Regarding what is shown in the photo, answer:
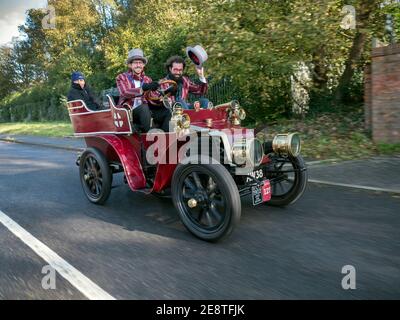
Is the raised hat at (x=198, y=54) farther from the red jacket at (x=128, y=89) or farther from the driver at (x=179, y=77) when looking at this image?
the red jacket at (x=128, y=89)

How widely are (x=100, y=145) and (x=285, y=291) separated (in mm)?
3283

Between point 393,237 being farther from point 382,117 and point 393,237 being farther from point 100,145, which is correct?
point 382,117

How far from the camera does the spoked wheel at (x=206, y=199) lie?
3.42 m

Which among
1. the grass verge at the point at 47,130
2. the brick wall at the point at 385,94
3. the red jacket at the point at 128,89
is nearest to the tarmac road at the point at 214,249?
the red jacket at the point at 128,89

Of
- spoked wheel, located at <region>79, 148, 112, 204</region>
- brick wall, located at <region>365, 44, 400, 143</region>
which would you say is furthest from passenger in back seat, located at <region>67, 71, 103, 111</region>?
brick wall, located at <region>365, 44, 400, 143</region>

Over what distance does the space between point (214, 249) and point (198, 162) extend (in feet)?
2.54

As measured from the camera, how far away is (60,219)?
15.2ft

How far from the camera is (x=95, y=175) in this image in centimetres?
516

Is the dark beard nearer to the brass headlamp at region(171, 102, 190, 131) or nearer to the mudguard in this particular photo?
the mudguard

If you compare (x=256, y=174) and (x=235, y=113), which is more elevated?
(x=235, y=113)

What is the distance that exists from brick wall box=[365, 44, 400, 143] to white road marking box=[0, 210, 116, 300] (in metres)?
6.54

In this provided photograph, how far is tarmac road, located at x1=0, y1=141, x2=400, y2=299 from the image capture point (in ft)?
9.13

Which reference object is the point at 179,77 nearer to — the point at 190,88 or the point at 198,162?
the point at 190,88

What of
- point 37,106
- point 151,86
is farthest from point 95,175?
point 37,106
